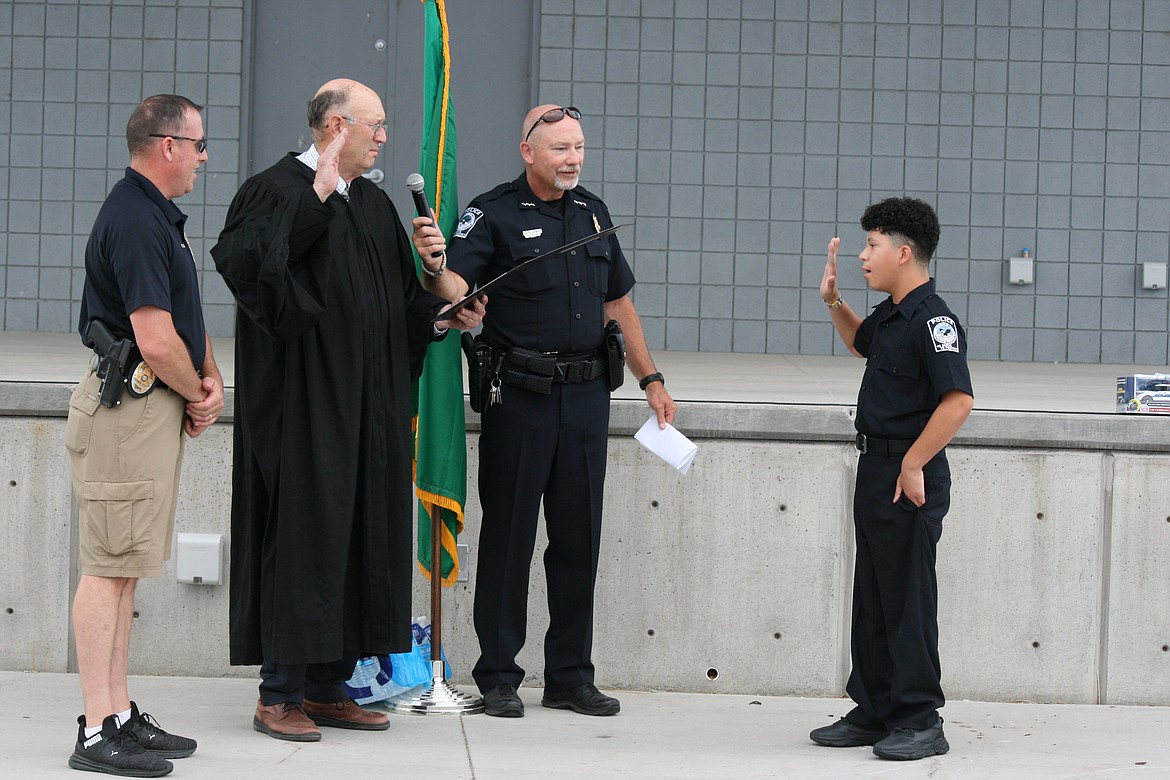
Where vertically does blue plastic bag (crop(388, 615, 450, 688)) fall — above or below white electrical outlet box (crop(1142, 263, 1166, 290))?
below

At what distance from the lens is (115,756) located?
3.47 m

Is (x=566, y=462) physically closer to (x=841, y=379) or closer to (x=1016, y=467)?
(x=1016, y=467)

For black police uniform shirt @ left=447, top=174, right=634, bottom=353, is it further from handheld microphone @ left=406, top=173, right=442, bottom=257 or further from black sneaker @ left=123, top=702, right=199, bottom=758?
black sneaker @ left=123, top=702, right=199, bottom=758

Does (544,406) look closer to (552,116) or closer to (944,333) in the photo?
(552,116)

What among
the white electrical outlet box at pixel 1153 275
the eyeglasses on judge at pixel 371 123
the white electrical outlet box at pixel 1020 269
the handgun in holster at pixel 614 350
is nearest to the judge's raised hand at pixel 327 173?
the eyeglasses on judge at pixel 371 123

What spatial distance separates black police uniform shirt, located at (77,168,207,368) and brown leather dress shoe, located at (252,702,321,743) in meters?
1.03

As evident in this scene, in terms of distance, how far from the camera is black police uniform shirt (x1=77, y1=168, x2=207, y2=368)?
134 inches

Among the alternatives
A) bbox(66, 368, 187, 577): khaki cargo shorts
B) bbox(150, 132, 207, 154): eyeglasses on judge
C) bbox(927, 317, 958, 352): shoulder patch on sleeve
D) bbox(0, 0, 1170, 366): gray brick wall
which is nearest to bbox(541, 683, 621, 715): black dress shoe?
bbox(66, 368, 187, 577): khaki cargo shorts

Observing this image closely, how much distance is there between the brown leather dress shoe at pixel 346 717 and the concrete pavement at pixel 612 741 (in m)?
0.03

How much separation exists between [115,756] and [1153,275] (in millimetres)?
6818

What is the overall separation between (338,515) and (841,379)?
10.5 ft

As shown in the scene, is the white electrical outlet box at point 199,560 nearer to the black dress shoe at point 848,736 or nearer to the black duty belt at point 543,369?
the black duty belt at point 543,369

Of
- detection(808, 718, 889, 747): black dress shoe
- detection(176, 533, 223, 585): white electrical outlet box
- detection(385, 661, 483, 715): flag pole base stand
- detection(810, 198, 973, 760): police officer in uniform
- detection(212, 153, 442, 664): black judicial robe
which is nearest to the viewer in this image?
detection(212, 153, 442, 664): black judicial robe

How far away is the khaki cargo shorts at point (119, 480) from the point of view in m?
3.47
